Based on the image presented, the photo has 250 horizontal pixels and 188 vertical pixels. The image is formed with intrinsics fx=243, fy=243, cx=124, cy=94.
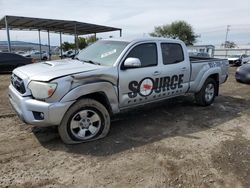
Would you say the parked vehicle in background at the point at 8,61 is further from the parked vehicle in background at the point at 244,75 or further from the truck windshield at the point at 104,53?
the parked vehicle in background at the point at 244,75

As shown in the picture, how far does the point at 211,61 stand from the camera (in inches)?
265

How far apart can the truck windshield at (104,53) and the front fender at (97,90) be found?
19.2 inches

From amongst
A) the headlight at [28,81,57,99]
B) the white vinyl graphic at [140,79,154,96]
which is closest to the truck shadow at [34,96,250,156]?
the white vinyl graphic at [140,79,154,96]

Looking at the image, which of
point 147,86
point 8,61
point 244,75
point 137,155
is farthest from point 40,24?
point 137,155

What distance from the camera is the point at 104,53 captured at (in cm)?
484

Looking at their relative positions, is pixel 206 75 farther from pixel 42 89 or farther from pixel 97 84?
pixel 42 89

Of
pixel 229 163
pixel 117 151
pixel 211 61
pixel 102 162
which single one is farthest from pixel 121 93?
pixel 211 61

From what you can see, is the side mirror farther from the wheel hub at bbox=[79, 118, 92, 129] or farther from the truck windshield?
the wheel hub at bbox=[79, 118, 92, 129]

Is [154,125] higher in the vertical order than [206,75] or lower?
lower

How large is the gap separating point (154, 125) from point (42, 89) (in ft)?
8.26

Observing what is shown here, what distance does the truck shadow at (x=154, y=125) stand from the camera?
161 inches

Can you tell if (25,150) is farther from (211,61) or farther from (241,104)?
(241,104)

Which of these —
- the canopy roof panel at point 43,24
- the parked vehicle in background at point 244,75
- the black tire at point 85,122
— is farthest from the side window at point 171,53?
the canopy roof panel at point 43,24

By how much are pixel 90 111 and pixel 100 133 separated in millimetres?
477
